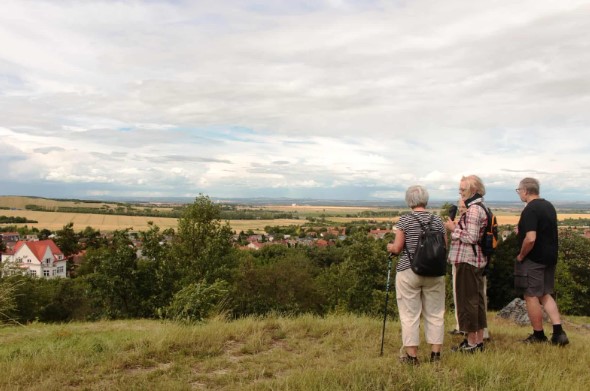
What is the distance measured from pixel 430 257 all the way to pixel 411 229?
0.38m

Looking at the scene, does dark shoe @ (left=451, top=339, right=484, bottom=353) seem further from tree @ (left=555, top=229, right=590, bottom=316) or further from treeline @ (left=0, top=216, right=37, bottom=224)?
treeline @ (left=0, top=216, right=37, bottom=224)

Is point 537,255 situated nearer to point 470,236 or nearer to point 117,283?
point 470,236

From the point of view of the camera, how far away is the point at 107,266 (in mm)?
26812

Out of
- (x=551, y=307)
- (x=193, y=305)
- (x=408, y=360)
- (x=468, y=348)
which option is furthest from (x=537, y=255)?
(x=193, y=305)

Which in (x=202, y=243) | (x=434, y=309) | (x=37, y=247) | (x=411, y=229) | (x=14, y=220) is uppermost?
(x=411, y=229)

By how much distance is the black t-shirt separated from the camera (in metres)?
5.32

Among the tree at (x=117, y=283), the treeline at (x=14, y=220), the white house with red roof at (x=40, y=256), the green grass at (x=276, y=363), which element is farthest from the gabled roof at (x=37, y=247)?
the green grass at (x=276, y=363)

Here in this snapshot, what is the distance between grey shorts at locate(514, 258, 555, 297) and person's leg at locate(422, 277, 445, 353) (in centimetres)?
160

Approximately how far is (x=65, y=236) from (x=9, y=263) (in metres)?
68.7

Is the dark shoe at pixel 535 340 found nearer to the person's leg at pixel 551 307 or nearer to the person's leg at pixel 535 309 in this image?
the person's leg at pixel 535 309

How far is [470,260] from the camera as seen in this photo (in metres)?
5.12

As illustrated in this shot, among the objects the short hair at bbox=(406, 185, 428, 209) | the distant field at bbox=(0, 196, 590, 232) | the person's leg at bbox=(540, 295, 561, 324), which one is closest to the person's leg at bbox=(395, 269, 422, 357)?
the short hair at bbox=(406, 185, 428, 209)

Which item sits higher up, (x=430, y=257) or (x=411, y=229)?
(x=411, y=229)

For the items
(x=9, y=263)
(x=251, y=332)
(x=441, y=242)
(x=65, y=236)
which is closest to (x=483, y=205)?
(x=441, y=242)
